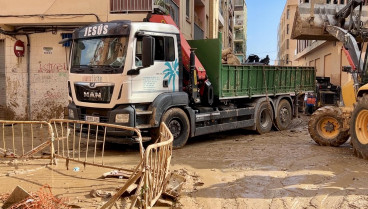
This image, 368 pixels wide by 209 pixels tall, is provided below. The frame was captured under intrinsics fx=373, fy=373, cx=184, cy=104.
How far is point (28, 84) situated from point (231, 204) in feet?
37.3

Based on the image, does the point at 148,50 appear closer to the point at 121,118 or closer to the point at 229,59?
Answer: the point at 121,118

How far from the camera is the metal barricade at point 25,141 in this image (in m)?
6.91

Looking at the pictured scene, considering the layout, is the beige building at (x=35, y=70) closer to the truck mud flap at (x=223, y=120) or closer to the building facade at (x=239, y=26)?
the truck mud flap at (x=223, y=120)

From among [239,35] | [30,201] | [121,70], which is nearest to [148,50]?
[121,70]

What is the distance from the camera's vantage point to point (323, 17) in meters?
10.9

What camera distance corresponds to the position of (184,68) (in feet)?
30.3

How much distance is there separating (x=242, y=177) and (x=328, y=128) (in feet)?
12.9

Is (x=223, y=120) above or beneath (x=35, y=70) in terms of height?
beneath

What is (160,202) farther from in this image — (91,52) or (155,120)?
(91,52)

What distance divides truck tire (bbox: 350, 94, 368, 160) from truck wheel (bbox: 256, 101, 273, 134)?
3.73 meters

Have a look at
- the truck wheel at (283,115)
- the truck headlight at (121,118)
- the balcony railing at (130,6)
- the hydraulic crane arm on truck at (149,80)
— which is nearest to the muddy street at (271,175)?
the hydraulic crane arm on truck at (149,80)

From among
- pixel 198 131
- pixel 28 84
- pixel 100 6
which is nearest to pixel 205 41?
pixel 198 131

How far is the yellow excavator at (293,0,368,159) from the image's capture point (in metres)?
7.80

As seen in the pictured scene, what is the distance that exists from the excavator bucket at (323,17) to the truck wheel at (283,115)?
2.35 metres
